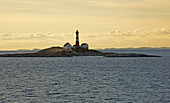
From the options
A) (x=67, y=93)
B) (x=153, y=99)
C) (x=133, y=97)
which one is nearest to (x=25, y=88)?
(x=67, y=93)

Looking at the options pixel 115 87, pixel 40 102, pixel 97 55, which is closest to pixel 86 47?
pixel 97 55

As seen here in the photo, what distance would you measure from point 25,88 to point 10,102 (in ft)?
28.8

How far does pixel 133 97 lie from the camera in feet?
100.0

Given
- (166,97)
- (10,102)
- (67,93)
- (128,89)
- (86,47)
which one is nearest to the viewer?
(10,102)

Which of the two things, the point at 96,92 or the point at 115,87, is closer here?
the point at 96,92

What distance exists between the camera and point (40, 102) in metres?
27.9

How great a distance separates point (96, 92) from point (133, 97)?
16.4 feet

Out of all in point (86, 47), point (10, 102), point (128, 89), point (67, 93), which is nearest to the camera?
point (10, 102)

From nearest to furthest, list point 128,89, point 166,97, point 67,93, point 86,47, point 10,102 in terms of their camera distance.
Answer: point 10,102
point 166,97
point 67,93
point 128,89
point 86,47

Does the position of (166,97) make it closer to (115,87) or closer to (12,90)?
(115,87)

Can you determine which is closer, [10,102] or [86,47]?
[10,102]

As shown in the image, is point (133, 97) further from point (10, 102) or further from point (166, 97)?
point (10, 102)

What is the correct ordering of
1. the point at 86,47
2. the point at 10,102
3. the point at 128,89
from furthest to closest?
the point at 86,47 < the point at 128,89 < the point at 10,102

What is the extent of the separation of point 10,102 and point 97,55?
126 meters
